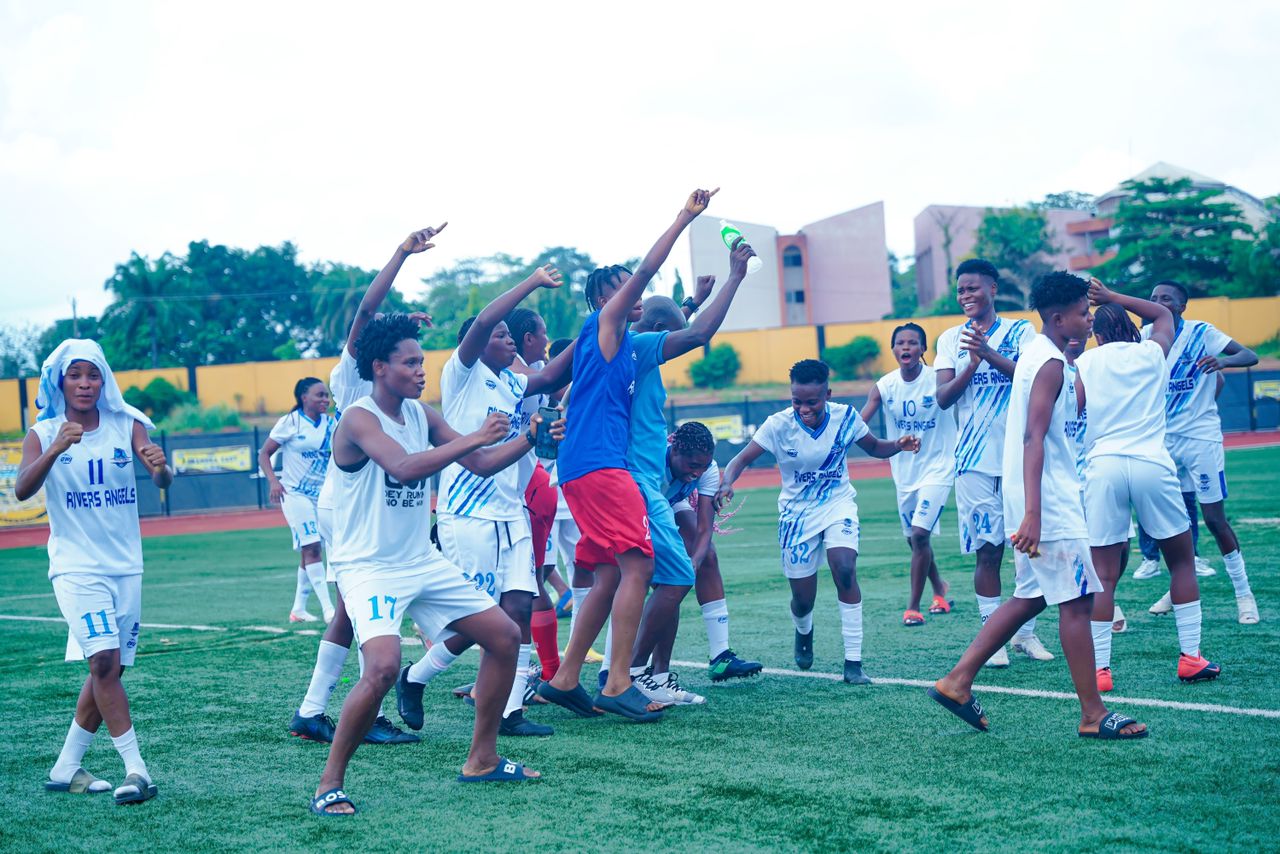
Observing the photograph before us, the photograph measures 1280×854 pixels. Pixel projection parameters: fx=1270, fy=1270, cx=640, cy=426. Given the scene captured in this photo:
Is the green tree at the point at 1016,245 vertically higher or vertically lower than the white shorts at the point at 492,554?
higher

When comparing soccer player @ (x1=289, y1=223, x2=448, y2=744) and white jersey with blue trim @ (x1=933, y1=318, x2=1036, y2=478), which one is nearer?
soccer player @ (x1=289, y1=223, x2=448, y2=744)

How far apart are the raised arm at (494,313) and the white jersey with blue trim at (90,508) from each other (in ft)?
5.65

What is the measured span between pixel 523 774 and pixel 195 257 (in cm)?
7534

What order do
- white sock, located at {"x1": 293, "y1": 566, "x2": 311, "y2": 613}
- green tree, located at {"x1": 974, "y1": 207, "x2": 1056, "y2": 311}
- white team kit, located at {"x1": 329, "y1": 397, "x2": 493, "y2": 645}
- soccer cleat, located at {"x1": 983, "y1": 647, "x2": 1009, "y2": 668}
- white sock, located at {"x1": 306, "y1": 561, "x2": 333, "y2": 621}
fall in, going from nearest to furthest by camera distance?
1. white team kit, located at {"x1": 329, "y1": 397, "x2": 493, "y2": 645}
2. soccer cleat, located at {"x1": 983, "y1": 647, "x2": 1009, "y2": 668}
3. white sock, located at {"x1": 306, "y1": 561, "x2": 333, "y2": 621}
4. white sock, located at {"x1": 293, "y1": 566, "x2": 311, "y2": 613}
5. green tree, located at {"x1": 974, "y1": 207, "x2": 1056, "y2": 311}

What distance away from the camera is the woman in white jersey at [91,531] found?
552 centimetres

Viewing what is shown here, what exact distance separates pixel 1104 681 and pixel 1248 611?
2404mm

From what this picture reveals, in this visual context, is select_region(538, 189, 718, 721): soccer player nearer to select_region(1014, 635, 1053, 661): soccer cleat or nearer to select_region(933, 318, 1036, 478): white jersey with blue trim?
select_region(933, 318, 1036, 478): white jersey with blue trim

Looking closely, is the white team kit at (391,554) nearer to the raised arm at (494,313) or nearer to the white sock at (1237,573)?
the raised arm at (494,313)

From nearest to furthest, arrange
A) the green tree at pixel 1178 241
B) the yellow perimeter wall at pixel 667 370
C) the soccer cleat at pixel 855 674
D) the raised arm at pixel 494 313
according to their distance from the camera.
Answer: the raised arm at pixel 494 313 → the soccer cleat at pixel 855 674 → the yellow perimeter wall at pixel 667 370 → the green tree at pixel 1178 241

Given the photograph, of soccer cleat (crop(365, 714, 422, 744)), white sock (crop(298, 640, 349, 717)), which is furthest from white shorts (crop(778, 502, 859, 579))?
white sock (crop(298, 640, 349, 717))

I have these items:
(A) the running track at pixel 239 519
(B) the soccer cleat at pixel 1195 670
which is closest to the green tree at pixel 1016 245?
(A) the running track at pixel 239 519

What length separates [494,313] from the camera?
→ 6.40m

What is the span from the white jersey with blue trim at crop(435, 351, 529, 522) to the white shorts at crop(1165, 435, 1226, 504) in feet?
16.0

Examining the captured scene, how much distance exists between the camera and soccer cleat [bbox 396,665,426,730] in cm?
655
